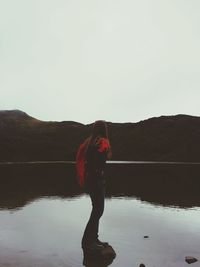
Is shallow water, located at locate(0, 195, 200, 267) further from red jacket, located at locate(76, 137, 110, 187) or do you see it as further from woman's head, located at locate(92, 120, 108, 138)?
woman's head, located at locate(92, 120, 108, 138)

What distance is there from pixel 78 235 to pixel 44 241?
1350mm

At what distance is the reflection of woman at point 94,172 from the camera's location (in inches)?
366

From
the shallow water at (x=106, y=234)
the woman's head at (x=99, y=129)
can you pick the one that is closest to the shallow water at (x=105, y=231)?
the shallow water at (x=106, y=234)

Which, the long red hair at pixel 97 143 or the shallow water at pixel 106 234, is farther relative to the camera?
the long red hair at pixel 97 143

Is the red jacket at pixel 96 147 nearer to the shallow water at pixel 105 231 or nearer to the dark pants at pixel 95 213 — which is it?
the dark pants at pixel 95 213

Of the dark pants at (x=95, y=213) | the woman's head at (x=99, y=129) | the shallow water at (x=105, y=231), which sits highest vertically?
the woman's head at (x=99, y=129)

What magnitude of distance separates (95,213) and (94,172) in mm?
901

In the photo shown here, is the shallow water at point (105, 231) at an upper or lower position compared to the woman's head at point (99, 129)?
lower

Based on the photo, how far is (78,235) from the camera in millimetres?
11266

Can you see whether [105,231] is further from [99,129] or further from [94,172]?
[99,129]

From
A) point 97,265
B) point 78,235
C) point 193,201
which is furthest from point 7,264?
point 193,201

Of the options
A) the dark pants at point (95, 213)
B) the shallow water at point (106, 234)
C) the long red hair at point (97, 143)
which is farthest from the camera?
the long red hair at point (97, 143)

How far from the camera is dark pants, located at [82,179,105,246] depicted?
365 inches

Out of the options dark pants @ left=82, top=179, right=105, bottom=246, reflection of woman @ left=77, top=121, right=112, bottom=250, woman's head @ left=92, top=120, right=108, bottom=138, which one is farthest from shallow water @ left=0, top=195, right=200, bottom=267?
woman's head @ left=92, top=120, right=108, bottom=138
